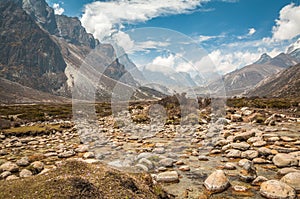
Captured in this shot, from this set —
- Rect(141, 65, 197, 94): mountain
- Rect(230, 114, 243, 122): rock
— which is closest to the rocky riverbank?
Rect(141, 65, 197, 94): mountain

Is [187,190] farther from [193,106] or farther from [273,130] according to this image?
[193,106]

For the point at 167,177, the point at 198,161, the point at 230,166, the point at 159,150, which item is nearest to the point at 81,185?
the point at 167,177

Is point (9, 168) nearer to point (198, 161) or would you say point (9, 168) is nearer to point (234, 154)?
point (198, 161)

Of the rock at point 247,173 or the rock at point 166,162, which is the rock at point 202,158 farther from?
the rock at point 247,173

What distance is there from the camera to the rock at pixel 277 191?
292 inches

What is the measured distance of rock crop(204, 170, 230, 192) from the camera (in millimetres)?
8383

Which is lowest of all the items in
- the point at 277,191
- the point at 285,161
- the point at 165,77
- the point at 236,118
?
the point at 277,191

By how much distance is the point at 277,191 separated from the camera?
760cm

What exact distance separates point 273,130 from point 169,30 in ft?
38.8

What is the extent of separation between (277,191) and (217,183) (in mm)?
1802

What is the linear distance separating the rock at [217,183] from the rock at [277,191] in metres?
1.11

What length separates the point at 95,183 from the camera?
638cm

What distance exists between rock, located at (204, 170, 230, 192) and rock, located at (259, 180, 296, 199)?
1.11 m

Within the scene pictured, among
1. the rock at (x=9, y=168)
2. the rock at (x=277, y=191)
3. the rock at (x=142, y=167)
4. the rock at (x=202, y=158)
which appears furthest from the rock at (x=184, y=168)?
the rock at (x=9, y=168)
